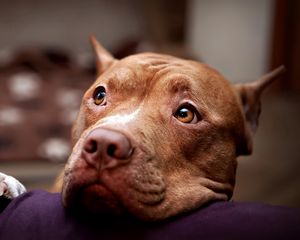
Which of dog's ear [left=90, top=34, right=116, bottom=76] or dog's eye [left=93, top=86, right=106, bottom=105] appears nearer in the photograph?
dog's eye [left=93, top=86, right=106, bottom=105]

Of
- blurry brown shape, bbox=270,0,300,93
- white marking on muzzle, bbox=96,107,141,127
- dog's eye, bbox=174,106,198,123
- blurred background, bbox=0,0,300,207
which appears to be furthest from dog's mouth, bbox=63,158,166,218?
blurry brown shape, bbox=270,0,300,93

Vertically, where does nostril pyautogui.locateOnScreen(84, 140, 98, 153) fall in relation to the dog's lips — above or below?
above

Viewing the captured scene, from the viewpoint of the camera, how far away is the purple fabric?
3.74ft

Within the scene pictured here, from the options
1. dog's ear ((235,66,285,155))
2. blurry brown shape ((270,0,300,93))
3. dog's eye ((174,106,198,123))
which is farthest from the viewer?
blurry brown shape ((270,0,300,93))

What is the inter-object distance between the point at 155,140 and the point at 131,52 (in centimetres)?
525

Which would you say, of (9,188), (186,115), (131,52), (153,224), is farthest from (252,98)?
(131,52)

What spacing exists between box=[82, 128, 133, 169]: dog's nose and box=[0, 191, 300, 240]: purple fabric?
0.47 ft

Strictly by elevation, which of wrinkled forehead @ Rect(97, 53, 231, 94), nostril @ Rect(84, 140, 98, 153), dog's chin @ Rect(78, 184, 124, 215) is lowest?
dog's chin @ Rect(78, 184, 124, 215)

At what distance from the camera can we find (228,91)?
1887 mm

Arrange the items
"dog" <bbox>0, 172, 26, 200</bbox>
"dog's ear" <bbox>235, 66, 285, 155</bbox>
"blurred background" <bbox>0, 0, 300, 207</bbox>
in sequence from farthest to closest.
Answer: "blurred background" <bbox>0, 0, 300, 207</bbox> → "dog's ear" <bbox>235, 66, 285, 155</bbox> → "dog" <bbox>0, 172, 26, 200</bbox>

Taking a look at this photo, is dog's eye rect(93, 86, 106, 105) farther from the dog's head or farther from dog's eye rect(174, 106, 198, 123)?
dog's eye rect(174, 106, 198, 123)

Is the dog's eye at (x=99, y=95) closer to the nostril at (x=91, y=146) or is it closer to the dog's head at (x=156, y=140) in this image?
the dog's head at (x=156, y=140)

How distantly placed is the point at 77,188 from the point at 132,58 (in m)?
0.69

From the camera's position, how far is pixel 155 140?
1488 mm
